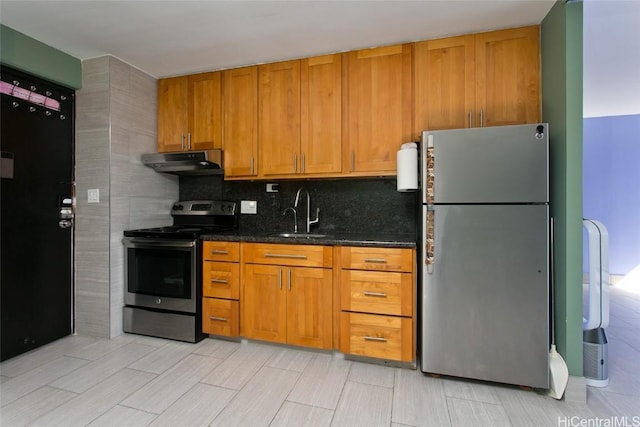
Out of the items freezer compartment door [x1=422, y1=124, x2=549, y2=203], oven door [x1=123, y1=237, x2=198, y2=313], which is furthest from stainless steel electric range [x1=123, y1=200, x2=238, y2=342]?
freezer compartment door [x1=422, y1=124, x2=549, y2=203]

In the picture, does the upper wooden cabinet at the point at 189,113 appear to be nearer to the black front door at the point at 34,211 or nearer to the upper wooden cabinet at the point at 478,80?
the black front door at the point at 34,211

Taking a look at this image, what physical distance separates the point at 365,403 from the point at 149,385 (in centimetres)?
128

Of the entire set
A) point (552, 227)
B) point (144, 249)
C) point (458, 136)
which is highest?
point (458, 136)

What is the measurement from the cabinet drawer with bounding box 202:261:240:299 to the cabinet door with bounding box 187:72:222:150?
1.06 m

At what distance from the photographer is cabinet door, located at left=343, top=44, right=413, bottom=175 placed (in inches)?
89.0

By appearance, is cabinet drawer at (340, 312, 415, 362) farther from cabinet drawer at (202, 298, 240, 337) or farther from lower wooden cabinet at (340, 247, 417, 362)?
cabinet drawer at (202, 298, 240, 337)

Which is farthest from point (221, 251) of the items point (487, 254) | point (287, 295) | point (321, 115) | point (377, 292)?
point (487, 254)

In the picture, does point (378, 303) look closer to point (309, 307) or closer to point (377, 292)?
point (377, 292)

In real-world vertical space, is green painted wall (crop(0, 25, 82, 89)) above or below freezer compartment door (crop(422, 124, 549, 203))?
above

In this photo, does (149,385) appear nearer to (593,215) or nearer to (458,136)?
(458,136)

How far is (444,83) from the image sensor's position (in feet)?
7.15

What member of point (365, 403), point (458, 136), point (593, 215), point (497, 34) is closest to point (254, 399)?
point (365, 403)

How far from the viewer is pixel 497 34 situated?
209 centimetres

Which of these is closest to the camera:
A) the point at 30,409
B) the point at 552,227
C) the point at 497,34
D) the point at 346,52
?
the point at 30,409
